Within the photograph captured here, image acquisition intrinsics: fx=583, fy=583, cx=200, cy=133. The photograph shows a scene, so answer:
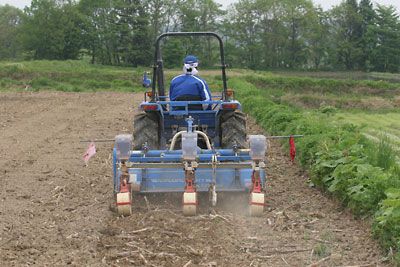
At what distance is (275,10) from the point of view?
68688 millimetres

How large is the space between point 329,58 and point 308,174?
58876 mm

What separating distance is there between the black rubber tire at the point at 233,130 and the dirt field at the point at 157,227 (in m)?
0.76

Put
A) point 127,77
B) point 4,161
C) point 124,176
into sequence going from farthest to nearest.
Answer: point 127,77 < point 4,161 < point 124,176

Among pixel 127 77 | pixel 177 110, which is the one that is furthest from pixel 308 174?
pixel 127 77

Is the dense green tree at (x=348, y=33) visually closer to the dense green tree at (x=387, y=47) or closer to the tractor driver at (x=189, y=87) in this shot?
the dense green tree at (x=387, y=47)

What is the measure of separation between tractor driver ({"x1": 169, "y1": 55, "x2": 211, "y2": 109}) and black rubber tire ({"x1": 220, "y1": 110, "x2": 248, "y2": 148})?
36cm

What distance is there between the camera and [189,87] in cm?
759

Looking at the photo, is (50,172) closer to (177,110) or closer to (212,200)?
(177,110)

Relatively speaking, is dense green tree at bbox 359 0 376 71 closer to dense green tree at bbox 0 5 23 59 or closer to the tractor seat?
dense green tree at bbox 0 5 23 59

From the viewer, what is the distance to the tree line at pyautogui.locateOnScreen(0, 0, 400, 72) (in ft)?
191

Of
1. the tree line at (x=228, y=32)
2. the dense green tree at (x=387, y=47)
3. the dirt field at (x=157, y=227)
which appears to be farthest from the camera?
the dense green tree at (x=387, y=47)

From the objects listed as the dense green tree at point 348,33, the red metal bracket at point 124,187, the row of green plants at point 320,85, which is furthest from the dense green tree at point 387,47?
the red metal bracket at point 124,187

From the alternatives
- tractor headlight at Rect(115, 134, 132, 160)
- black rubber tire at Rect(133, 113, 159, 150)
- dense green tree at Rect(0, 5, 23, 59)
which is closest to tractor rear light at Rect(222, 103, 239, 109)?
black rubber tire at Rect(133, 113, 159, 150)

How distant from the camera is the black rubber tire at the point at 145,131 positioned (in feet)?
24.6
